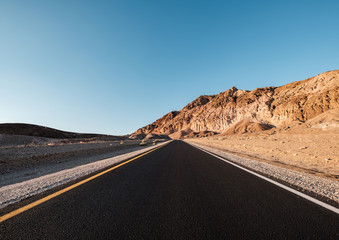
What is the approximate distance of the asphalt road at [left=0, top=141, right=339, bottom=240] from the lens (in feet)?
6.70

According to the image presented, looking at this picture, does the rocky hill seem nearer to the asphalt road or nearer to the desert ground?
the desert ground

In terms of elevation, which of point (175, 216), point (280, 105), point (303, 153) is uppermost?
point (280, 105)

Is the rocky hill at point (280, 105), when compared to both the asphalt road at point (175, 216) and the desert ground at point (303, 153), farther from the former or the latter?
the asphalt road at point (175, 216)

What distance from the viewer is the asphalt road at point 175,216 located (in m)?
2.04

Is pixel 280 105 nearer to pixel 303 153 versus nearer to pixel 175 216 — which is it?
pixel 303 153

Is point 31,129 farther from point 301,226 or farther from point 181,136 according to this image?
point 181,136

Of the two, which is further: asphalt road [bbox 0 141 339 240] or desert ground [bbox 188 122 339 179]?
desert ground [bbox 188 122 339 179]

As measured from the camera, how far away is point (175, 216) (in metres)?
2.50

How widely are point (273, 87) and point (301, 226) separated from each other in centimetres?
11002

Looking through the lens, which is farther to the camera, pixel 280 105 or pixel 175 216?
pixel 280 105

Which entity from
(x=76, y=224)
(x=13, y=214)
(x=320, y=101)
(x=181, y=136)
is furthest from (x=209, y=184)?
(x=181, y=136)

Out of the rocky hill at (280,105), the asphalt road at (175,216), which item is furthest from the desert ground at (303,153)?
the rocky hill at (280,105)

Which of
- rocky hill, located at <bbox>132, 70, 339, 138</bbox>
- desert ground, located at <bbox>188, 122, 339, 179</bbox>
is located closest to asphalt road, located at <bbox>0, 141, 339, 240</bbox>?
desert ground, located at <bbox>188, 122, 339, 179</bbox>

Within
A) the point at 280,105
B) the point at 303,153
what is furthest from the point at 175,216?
the point at 280,105
